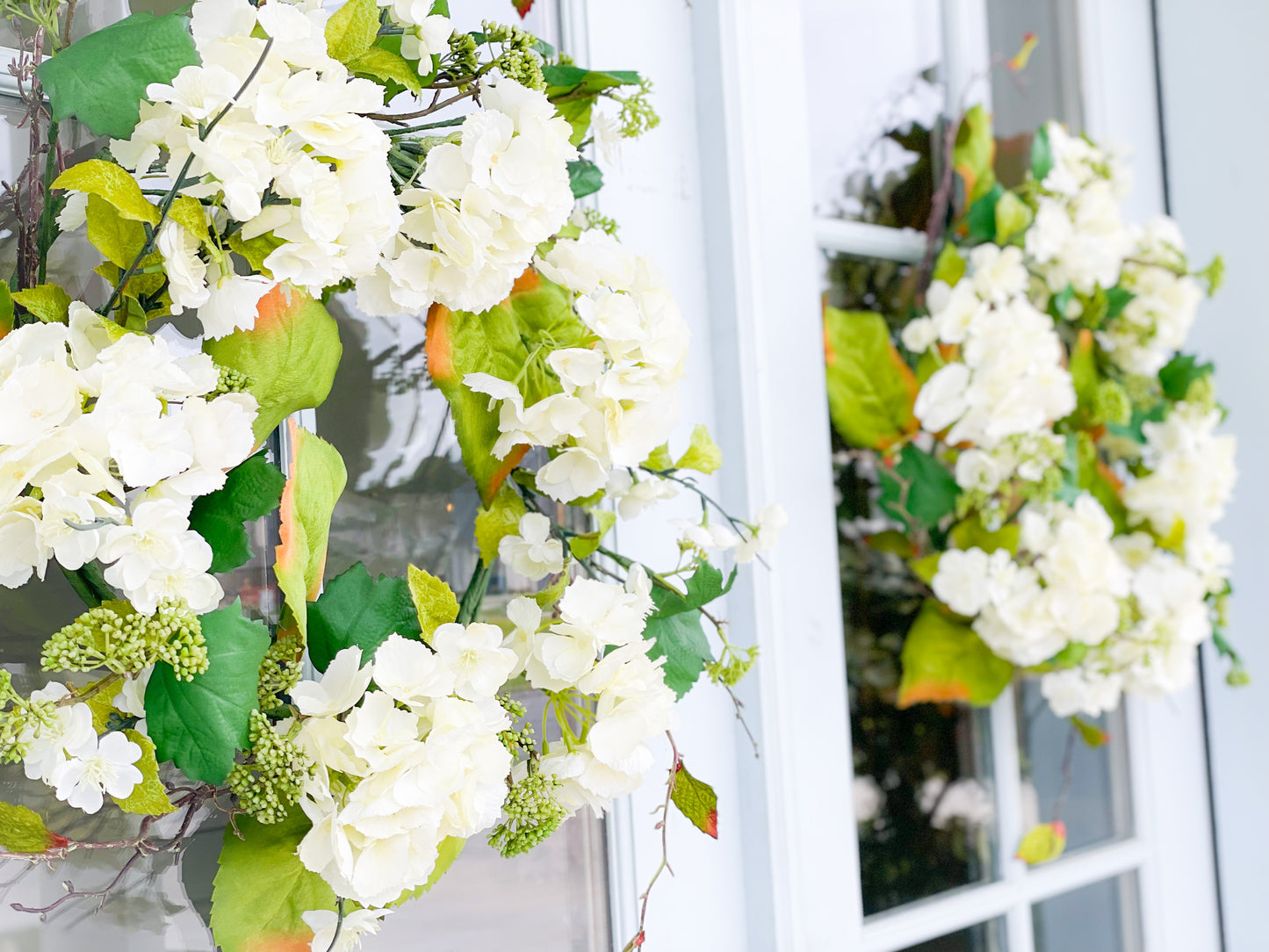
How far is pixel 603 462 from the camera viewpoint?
540mm

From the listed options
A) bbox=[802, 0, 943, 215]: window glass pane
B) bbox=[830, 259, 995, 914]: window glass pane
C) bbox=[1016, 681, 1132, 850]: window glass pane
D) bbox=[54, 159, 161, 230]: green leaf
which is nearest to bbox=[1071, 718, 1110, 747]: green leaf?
bbox=[1016, 681, 1132, 850]: window glass pane

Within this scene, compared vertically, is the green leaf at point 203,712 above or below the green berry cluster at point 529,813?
above

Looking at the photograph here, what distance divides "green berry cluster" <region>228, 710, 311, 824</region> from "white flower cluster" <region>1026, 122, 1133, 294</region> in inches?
33.8

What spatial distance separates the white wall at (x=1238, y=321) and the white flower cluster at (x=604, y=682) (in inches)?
39.2

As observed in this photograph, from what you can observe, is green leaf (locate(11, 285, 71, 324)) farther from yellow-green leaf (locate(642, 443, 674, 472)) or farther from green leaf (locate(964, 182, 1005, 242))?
green leaf (locate(964, 182, 1005, 242))

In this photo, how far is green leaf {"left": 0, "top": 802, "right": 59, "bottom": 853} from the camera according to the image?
1.50 feet

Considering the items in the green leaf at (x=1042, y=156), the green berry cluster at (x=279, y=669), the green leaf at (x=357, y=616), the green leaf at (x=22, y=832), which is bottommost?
the green leaf at (x=22, y=832)

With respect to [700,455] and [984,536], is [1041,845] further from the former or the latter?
[700,455]

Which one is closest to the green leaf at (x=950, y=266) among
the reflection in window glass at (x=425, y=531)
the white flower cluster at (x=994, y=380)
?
the white flower cluster at (x=994, y=380)

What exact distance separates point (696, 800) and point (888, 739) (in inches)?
17.5

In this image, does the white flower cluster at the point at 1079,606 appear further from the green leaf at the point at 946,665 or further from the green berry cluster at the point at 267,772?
the green berry cluster at the point at 267,772

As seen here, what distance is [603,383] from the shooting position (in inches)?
20.4

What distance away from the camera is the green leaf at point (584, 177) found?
0.62m

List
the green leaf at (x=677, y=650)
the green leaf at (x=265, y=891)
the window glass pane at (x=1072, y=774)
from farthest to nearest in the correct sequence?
the window glass pane at (x=1072, y=774), the green leaf at (x=677, y=650), the green leaf at (x=265, y=891)
